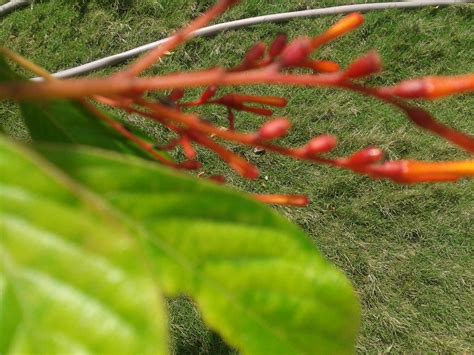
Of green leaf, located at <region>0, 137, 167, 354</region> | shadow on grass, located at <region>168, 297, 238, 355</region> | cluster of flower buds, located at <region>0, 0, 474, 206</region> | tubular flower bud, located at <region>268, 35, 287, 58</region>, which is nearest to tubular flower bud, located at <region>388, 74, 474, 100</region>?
cluster of flower buds, located at <region>0, 0, 474, 206</region>

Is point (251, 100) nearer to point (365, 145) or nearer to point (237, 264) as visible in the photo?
point (237, 264)

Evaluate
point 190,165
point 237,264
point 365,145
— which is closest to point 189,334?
point 365,145

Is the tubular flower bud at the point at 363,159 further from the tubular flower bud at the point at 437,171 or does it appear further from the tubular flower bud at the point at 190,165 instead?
the tubular flower bud at the point at 190,165

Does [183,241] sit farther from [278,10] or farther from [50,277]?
[278,10]

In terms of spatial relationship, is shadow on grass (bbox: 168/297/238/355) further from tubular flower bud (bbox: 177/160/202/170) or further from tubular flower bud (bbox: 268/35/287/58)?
tubular flower bud (bbox: 268/35/287/58)

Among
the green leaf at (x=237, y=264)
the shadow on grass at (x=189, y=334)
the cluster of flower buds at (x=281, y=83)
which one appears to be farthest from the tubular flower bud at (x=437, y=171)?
the shadow on grass at (x=189, y=334)
